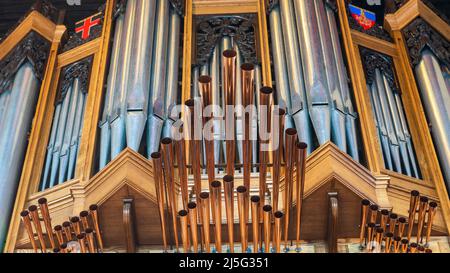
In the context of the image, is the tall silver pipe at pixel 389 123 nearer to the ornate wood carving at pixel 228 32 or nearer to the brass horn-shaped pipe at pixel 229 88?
the ornate wood carving at pixel 228 32

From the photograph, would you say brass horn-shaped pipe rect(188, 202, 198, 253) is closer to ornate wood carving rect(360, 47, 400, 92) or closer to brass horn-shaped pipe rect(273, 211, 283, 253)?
brass horn-shaped pipe rect(273, 211, 283, 253)

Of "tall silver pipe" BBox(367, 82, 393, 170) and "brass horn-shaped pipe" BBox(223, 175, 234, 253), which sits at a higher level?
"tall silver pipe" BBox(367, 82, 393, 170)

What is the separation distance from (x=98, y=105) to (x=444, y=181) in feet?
11.4

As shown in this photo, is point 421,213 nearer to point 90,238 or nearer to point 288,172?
point 288,172

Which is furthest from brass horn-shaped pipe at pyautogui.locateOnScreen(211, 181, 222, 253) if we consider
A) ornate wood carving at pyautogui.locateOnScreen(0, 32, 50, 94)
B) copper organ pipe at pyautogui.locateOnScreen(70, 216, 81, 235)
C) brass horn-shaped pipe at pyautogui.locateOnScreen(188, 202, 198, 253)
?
ornate wood carving at pyautogui.locateOnScreen(0, 32, 50, 94)

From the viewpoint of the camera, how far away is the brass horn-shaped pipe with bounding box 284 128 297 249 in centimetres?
665

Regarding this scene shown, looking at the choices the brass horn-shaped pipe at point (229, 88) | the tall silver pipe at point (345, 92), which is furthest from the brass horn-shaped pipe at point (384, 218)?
the brass horn-shaped pipe at point (229, 88)

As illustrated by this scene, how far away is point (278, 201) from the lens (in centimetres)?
758

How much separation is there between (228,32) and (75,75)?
1.83 metres

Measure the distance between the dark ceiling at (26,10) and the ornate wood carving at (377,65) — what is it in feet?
13.2

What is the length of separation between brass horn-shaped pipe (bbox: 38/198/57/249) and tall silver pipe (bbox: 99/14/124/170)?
2.87 ft

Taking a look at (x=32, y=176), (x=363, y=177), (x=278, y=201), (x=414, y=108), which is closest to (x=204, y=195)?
(x=278, y=201)

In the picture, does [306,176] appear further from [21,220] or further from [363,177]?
[21,220]

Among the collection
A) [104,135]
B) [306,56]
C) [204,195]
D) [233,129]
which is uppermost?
[306,56]
